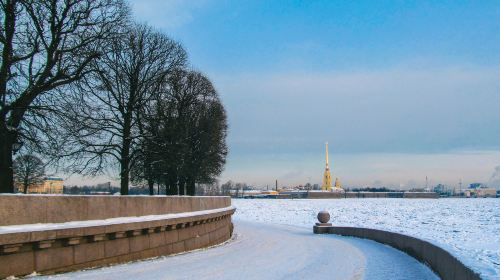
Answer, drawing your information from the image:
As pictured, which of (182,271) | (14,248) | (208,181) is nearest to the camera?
(14,248)

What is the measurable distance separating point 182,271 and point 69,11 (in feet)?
59.7

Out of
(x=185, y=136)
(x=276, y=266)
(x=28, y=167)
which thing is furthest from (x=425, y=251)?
(x=28, y=167)

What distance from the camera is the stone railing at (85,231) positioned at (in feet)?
36.5

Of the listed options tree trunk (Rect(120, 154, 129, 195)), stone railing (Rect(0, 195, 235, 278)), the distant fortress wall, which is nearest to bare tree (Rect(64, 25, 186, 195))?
tree trunk (Rect(120, 154, 129, 195))

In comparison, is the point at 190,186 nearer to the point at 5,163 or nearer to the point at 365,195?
the point at 5,163

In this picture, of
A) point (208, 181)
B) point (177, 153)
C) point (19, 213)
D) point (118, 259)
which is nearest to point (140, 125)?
point (177, 153)

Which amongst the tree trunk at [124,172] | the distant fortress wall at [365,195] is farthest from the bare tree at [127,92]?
the distant fortress wall at [365,195]

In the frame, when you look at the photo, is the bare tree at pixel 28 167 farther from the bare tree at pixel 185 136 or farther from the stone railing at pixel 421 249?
the stone railing at pixel 421 249

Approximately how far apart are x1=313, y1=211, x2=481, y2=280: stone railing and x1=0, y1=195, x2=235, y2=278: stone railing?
23.3 feet

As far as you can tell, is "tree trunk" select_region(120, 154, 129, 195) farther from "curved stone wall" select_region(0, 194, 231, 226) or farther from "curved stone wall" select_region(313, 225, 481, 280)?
"curved stone wall" select_region(0, 194, 231, 226)

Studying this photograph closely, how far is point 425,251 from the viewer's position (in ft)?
50.4

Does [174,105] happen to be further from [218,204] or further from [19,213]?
[19,213]

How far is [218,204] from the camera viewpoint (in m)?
27.1

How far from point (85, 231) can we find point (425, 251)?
27.7ft
